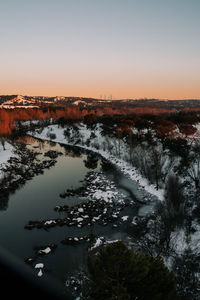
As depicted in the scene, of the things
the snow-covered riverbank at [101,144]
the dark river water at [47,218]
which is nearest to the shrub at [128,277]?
the dark river water at [47,218]

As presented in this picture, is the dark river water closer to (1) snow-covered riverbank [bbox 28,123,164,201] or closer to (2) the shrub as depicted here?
(1) snow-covered riverbank [bbox 28,123,164,201]

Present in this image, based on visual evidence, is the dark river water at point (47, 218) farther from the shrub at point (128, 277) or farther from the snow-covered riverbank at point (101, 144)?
the shrub at point (128, 277)

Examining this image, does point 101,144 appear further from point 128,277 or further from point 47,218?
point 128,277

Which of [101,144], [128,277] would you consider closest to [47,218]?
[128,277]

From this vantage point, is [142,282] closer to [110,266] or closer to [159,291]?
[159,291]

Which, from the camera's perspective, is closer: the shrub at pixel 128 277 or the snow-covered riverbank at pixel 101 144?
the shrub at pixel 128 277

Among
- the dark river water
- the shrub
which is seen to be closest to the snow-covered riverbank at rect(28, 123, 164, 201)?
the dark river water
